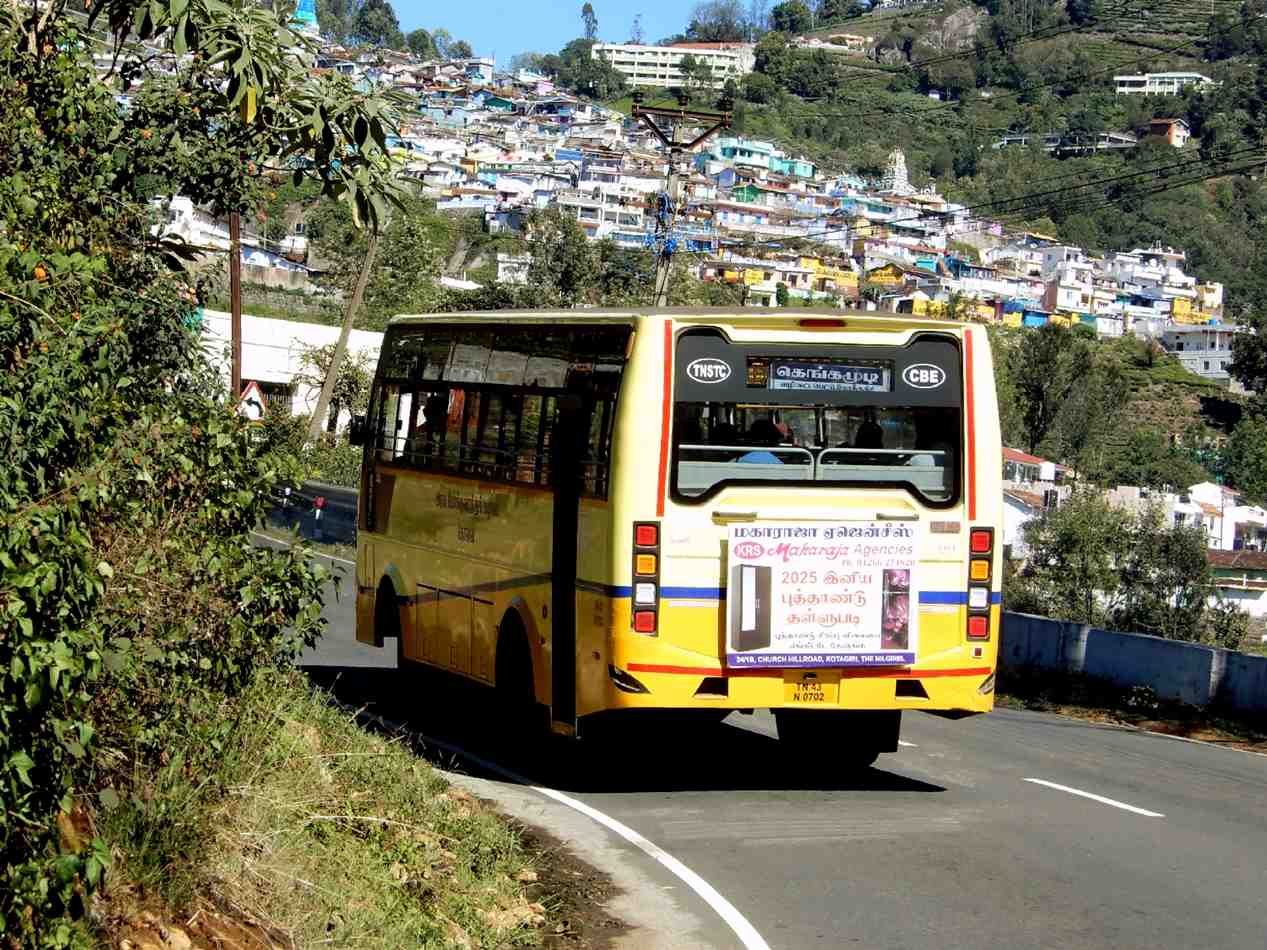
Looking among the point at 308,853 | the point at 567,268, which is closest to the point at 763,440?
the point at 308,853

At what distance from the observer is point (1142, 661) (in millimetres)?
23312

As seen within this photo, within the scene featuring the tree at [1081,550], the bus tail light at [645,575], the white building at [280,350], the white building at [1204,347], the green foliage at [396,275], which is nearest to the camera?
the bus tail light at [645,575]

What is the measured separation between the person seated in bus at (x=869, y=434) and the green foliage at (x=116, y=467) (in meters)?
4.31

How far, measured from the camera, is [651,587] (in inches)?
495

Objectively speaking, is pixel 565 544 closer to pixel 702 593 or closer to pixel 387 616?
pixel 702 593

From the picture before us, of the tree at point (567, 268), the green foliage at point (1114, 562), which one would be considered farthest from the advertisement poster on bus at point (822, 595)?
the tree at point (567, 268)

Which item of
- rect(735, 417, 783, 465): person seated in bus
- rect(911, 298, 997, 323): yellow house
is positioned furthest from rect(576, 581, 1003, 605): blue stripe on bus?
rect(911, 298, 997, 323): yellow house

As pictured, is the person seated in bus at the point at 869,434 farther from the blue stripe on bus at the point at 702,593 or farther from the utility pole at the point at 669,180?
the utility pole at the point at 669,180

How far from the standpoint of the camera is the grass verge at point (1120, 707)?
68.4 ft

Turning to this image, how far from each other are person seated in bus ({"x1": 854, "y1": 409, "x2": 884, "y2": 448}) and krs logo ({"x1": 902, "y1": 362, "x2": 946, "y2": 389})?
34 centimetres

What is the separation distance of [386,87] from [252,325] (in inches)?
2528

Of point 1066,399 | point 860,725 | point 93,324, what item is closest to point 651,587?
point 860,725

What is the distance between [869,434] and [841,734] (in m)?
2.62

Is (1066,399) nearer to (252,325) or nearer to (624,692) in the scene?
(252,325)
